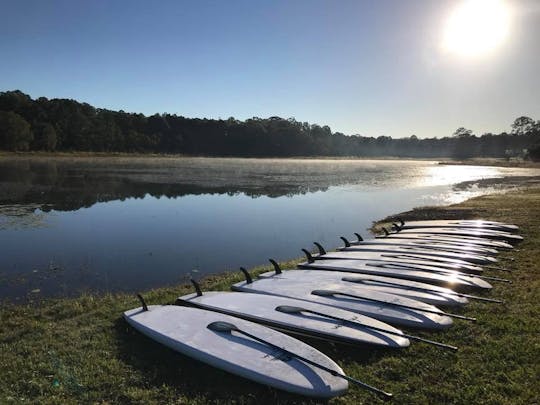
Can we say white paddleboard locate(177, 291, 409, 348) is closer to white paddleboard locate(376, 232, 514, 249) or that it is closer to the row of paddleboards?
the row of paddleboards

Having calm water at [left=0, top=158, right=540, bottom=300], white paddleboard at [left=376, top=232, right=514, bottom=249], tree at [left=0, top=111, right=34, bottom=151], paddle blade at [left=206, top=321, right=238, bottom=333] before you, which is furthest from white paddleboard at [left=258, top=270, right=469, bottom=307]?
tree at [left=0, top=111, right=34, bottom=151]

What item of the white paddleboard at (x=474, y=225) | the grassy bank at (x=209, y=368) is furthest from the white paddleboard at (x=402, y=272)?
the white paddleboard at (x=474, y=225)

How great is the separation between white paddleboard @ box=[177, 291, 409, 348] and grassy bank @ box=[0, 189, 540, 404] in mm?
142

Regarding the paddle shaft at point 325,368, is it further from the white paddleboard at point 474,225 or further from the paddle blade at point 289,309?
the white paddleboard at point 474,225

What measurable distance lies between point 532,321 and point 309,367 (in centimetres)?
298

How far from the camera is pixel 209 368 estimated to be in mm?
4438

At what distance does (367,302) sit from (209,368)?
243 centimetres

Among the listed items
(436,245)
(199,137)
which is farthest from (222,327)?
(199,137)

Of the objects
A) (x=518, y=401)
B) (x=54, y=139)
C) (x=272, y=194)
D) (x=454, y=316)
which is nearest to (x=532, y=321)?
(x=454, y=316)

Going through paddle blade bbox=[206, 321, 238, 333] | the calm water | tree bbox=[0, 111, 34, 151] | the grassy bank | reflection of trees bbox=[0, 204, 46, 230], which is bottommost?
the calm water

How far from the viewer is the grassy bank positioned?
152 inches

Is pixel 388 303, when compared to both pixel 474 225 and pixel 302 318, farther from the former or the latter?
pixel 474 225

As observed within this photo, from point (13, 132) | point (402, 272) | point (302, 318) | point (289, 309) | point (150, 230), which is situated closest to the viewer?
point (302, 318)

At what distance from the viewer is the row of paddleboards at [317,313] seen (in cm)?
420
